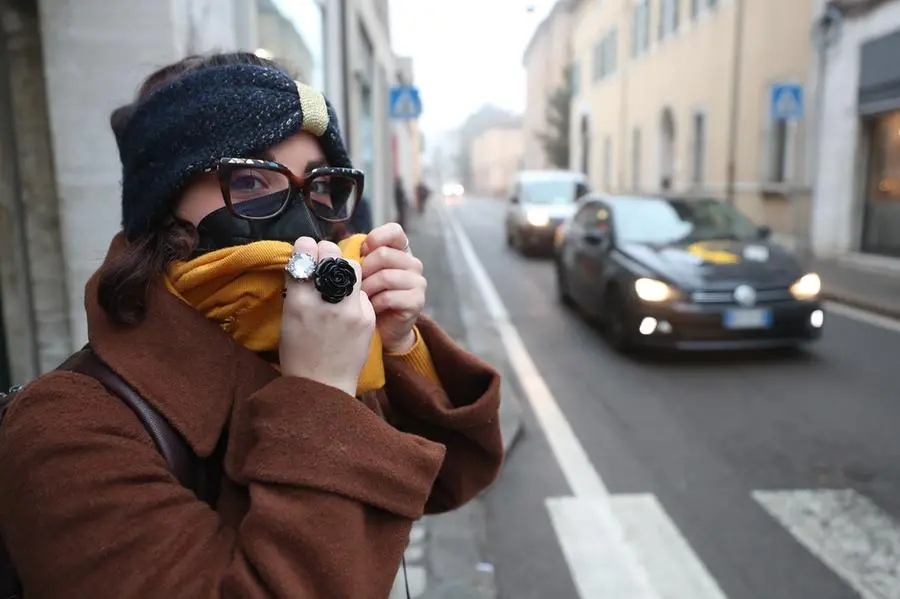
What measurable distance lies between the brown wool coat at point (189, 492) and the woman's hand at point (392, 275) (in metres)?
0.22

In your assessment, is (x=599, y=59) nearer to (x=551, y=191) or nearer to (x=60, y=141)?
(x=551, y=191)

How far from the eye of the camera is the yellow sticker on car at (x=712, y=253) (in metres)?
7.28

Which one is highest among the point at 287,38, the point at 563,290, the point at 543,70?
the point at 543,70

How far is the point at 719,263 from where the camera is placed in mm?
7215

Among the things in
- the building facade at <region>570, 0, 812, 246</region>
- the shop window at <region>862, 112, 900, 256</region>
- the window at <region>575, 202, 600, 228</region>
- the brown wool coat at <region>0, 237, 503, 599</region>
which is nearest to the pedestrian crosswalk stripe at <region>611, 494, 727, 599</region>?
the brown wool coat at <region>0, 237, 503, 599</region>

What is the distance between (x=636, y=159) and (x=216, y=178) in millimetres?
30003

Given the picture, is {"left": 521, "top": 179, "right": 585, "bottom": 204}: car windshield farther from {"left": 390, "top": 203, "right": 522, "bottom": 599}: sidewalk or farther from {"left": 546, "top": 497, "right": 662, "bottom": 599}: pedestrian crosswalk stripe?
{"left": 546, "top": 497, "right": 662, "bottom": 599}: pedestrian crosswalk stripe

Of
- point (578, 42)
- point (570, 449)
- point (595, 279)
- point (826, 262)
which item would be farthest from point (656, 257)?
point (578, 42)

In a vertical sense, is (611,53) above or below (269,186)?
above

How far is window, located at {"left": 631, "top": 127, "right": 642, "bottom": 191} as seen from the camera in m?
29.2

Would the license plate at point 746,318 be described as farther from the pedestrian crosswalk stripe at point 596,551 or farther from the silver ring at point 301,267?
the silver ring at point 301,267

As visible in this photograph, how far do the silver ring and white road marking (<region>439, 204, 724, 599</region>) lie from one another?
104 inches

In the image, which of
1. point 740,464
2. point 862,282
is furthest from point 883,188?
point 740,464

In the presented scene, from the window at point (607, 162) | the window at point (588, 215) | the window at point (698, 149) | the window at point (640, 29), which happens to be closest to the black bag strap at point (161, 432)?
the window at point (588, 215)
